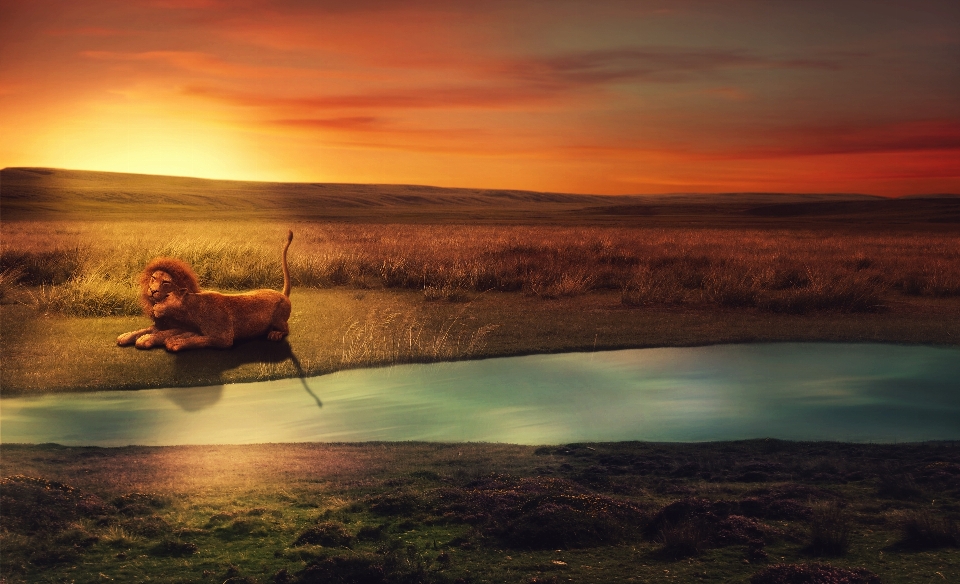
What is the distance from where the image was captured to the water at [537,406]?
8.96 metres

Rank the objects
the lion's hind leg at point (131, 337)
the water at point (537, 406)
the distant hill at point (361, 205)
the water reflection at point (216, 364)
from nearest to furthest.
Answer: the water at point (537, 406) → the water reflection at point (216, 364) → the lion's hind leg at point (131, 337) → the distant hill at point (361, 205)

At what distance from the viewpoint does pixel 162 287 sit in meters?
12.2

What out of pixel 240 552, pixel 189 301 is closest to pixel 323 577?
pixel 240 552

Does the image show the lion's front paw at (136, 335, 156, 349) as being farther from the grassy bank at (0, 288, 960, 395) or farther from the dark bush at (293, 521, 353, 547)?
the dark bush at (293, 521, 353, 547)

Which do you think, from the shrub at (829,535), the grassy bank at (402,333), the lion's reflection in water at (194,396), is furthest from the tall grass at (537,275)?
the shrub at (829,535)

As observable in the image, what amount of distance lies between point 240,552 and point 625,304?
1411 cm

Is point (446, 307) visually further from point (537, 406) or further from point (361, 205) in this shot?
point (361, 205)

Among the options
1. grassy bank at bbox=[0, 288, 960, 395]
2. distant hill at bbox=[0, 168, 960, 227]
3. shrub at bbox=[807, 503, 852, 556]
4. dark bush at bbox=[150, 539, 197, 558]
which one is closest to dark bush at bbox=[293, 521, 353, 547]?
dark bush at bbox=[150, 539, 197, 558]

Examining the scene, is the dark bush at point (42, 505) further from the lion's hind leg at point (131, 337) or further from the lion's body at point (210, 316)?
the lion's hind leg at point (131, 337)

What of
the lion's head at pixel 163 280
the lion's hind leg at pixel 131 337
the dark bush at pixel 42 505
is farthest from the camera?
the lion's hind leg at pixel 131 337

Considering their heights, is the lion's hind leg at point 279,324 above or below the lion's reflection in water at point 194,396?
above

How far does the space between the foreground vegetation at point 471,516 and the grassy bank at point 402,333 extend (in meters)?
3.80

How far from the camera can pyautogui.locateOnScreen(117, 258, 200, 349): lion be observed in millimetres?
12133

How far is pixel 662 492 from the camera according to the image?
281 inches
